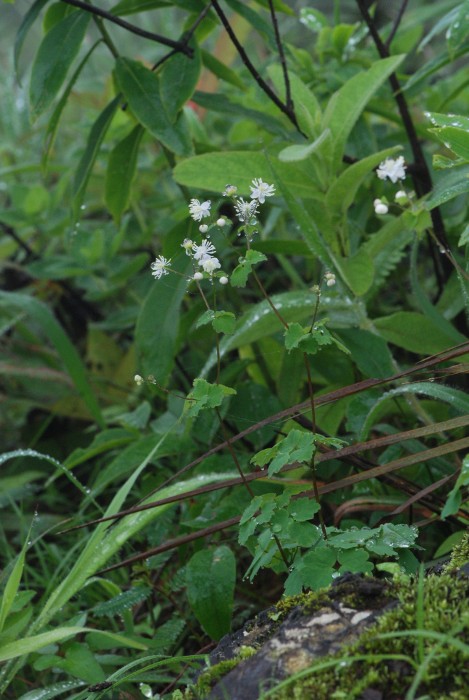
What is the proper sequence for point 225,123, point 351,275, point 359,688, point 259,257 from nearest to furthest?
1. point 359,688
2. point 259,257
3. point 351,275
4. point 225,123

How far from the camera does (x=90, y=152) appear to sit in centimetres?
196

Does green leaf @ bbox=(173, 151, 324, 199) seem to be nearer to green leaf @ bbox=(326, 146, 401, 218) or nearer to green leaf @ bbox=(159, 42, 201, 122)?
green leaf @ bbox=(326, 146, 401, 218)

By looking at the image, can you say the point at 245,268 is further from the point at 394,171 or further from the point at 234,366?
the point at 234,366

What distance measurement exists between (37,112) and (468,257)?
3.56 feet

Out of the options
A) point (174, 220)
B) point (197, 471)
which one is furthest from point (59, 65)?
point (197, 471)

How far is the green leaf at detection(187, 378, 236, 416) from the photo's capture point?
1271 mm

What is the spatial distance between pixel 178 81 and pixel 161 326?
0.60 m

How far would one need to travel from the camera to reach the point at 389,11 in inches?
189

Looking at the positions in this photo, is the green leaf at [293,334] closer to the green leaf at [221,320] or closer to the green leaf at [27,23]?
the green leaf at [221,320]

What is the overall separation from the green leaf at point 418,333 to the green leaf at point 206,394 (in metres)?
0.61

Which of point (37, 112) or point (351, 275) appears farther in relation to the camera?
point (37, 112)

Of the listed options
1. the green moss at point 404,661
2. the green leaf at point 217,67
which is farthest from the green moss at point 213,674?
the green leaf at point 217,67

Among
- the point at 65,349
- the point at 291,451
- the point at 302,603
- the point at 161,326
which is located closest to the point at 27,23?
the point at 161,326

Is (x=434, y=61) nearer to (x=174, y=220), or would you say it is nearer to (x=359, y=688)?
(x=174, y=220)
